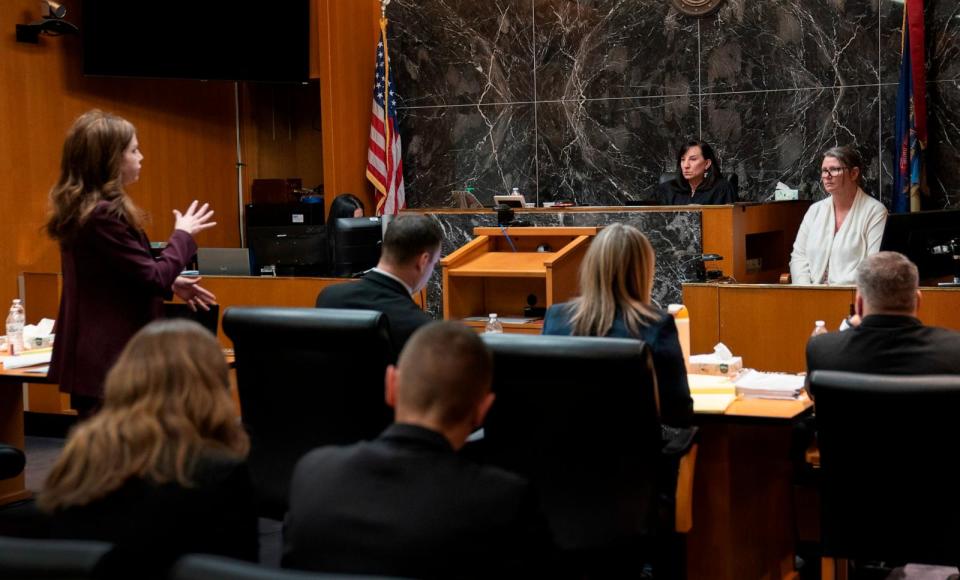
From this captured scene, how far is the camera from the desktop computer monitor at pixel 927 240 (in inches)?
216

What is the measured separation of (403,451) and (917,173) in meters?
7.41

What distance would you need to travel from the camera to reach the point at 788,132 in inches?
362

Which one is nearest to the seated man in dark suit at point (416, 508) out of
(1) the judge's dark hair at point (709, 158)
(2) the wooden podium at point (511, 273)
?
(2) the wooden podium at point (511, 273)

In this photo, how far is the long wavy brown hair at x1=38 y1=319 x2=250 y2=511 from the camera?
2033 millimetres

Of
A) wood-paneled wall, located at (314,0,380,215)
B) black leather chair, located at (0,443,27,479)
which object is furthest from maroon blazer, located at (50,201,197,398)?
wood-paneled wall, located at (314,0,380,215)

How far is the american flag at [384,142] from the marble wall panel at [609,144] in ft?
4.22

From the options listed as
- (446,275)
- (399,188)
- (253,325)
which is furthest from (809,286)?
(399,188)

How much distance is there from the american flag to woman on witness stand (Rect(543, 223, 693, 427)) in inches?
262

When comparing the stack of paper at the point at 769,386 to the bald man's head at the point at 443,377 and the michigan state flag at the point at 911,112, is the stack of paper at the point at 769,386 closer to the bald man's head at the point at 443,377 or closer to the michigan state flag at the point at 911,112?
the bald man's head at the point at 443,377

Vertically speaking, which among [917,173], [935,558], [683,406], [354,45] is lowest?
[935,558]

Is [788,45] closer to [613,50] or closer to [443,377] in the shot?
[613,50]

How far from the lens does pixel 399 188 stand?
10.3 m

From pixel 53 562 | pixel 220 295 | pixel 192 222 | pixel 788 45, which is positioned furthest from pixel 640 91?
pixel 53 562

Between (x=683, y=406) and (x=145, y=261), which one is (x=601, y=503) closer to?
(x=683, y=406)
